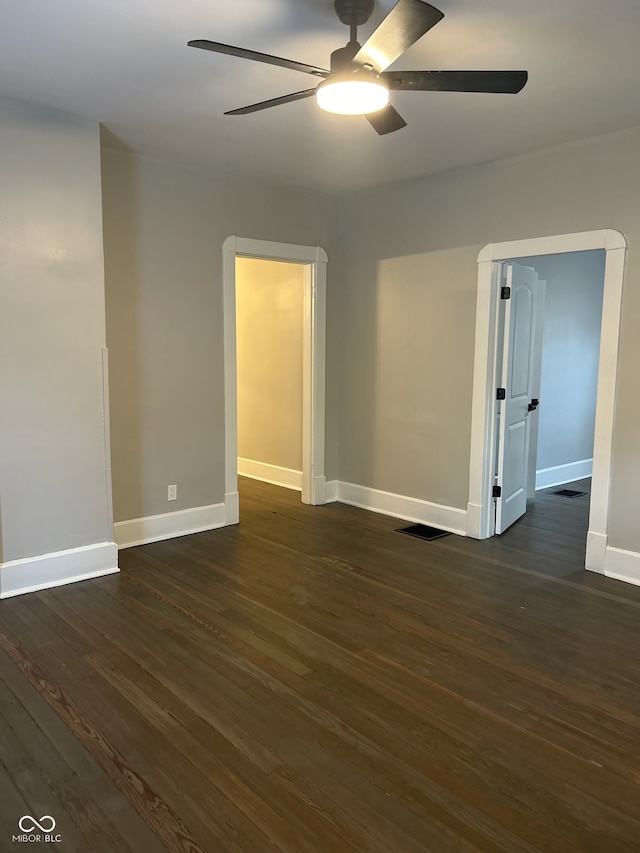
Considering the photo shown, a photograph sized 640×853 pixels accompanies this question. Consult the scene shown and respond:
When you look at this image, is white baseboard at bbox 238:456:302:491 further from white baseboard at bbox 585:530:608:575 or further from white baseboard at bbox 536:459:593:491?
white baseboard at bbox 585:530:608:575

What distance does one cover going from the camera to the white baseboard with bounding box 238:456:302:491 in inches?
239

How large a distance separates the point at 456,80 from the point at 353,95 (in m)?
0.37

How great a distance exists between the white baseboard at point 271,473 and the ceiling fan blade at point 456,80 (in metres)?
4.13

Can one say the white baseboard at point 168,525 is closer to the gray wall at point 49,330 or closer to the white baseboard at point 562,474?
the gray wall at point 49,330

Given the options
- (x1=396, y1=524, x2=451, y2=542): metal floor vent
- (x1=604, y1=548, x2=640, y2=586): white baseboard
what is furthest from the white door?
(x1=604, y1=548, x2=640, y2=586): white baseboard

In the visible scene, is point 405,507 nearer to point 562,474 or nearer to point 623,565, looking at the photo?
point 623,565

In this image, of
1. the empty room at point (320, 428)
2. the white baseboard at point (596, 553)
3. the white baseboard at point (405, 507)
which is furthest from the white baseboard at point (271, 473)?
the white baseboard at point (596, 553)

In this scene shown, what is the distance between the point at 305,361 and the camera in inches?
217

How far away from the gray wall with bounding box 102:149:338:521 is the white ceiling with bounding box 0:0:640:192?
0.97ft

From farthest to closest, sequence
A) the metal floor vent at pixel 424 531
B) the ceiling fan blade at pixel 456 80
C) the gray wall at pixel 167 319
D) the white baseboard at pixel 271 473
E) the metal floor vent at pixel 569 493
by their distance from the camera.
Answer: the white baseboard at pixel 271 473
the metal floor vent at pixel 569 493
the metal floor vent at pixel 424 531
the gray wall at pixel 167 319
the ceiling fan blade at pixel 456 80

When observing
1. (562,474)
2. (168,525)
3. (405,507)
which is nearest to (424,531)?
(405,507)

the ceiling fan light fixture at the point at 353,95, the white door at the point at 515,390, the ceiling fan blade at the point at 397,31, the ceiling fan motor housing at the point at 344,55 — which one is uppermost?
the ceiling fan motor housing at the point at 344,55

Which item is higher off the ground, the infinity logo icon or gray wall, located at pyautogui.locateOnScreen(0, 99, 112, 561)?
gray wall, located at pyautogui.locateOnScreen(0, 99, 112, 561)

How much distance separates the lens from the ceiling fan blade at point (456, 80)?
2162mm
